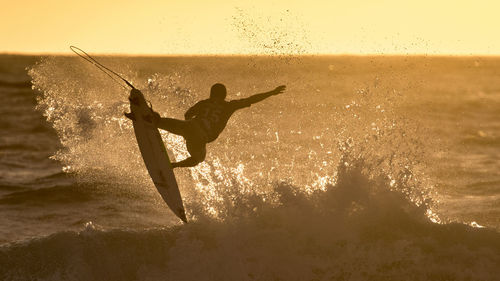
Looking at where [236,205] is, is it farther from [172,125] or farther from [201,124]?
[172,125]

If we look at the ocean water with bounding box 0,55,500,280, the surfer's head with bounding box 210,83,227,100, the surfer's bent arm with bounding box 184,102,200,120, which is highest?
the surfer's head with bounding box 210,83,227,100

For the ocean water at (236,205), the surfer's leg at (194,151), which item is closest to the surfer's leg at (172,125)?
the surfer's leg at (194,151)

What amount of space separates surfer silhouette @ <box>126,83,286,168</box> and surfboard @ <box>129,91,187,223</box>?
0.59ft

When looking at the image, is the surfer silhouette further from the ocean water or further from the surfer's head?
the ocean water

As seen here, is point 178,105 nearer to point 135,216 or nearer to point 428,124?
point 135,216

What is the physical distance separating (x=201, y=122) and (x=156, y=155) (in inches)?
35.6

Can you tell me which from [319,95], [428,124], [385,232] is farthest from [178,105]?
[319,95]

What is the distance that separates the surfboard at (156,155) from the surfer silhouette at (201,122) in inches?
7.1

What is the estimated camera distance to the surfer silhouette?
9.02m

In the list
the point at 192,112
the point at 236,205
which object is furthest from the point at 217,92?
the point at 236,205

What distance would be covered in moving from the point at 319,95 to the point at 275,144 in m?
27.0

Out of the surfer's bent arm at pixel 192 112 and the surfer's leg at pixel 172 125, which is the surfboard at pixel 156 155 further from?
the surfer's bent arm at pixel 192 112

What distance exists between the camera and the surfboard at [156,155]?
30.1 ft

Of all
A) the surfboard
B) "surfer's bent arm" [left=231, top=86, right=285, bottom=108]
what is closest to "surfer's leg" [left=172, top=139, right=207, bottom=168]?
the surfboard
